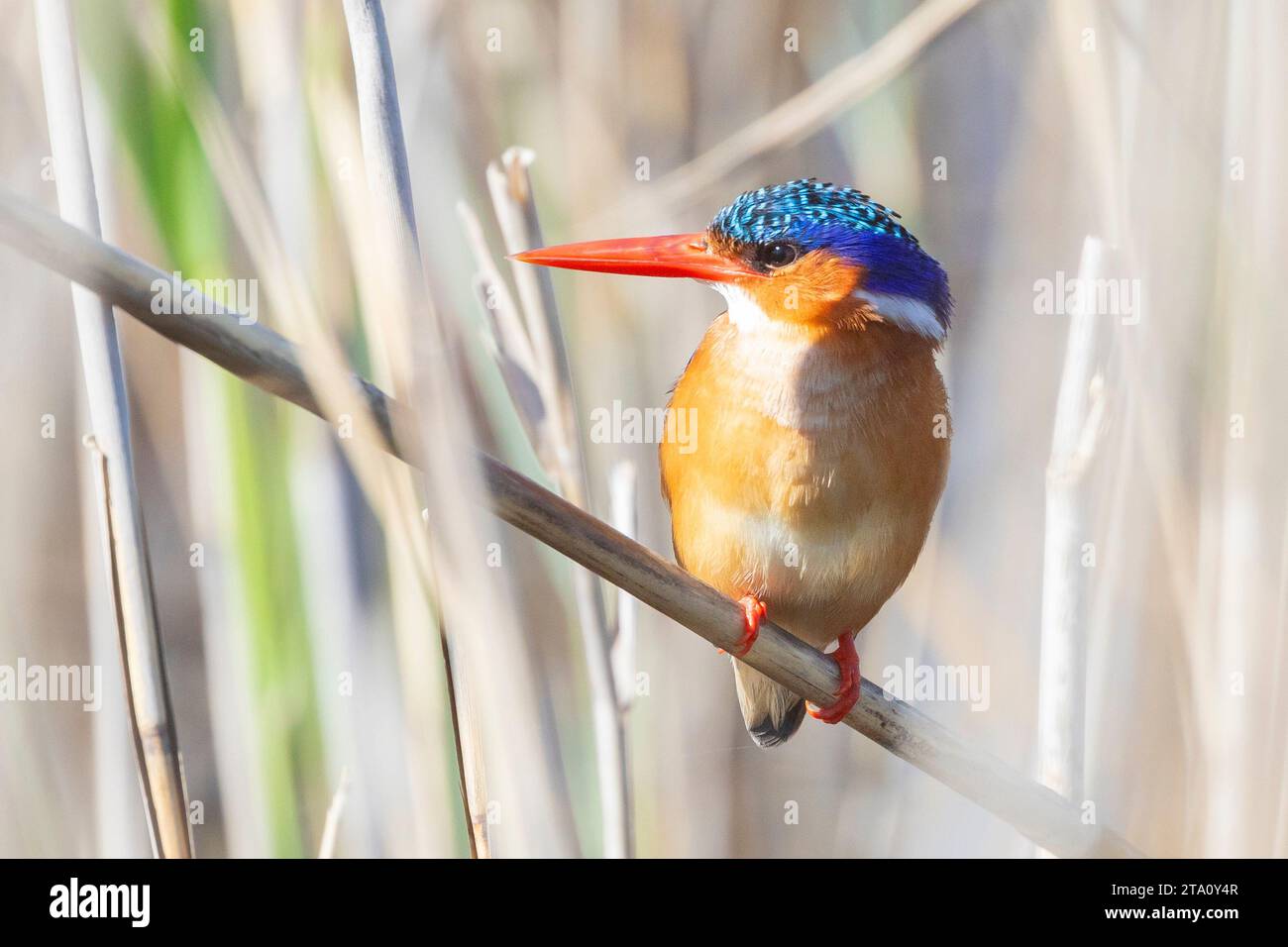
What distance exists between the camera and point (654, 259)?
158 centimetres

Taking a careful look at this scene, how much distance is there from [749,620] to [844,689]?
0.69 ft

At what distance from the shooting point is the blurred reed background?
1688 mm

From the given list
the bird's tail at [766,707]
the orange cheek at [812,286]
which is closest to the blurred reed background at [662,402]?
the bird's tail at [766,707]

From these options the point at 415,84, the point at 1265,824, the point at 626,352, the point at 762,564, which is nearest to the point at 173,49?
the point at 415,84

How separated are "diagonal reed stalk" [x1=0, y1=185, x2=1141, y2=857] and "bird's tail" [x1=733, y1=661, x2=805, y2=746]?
0.31 metres

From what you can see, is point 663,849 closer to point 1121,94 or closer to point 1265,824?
point 1265,824

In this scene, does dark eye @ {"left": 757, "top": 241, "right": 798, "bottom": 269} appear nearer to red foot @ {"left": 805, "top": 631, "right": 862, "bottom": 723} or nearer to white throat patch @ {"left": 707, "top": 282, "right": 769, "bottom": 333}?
white throat patch @ {"left": 707, "top": 282, "right": 769, "bottom": 333}

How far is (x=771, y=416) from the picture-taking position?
1.57 meters

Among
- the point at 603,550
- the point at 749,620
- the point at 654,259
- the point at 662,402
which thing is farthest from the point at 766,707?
the point at 603,550

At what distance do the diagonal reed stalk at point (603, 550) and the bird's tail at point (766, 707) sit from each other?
305 mm

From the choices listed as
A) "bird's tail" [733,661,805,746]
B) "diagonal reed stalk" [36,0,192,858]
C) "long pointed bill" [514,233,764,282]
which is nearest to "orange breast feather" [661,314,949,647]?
"long pointed bill" [514,233,764,282]

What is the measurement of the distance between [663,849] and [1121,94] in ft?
5.10

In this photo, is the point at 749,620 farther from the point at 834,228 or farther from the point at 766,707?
the point at 834,228

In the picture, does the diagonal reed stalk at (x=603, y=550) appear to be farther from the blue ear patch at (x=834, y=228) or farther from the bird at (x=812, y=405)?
the blue ear patch at (x=834, y=228)
